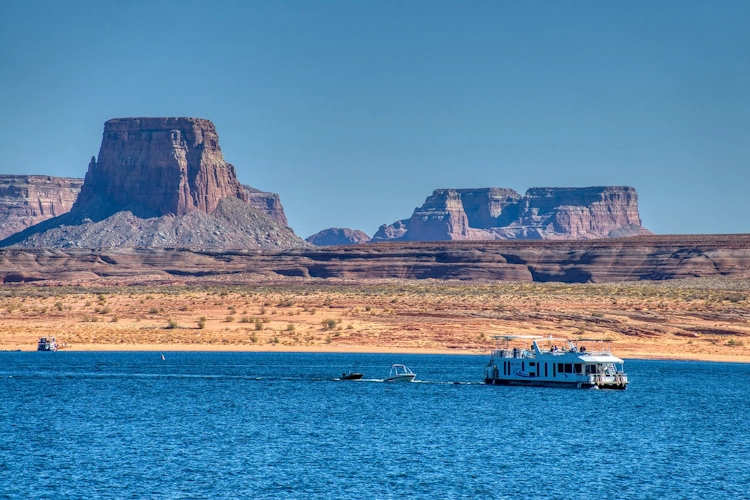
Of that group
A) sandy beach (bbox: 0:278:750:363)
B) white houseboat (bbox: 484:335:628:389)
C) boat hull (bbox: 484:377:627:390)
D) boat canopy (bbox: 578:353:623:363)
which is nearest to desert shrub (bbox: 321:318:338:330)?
sandy beach (bbox: 0:278:750:363)

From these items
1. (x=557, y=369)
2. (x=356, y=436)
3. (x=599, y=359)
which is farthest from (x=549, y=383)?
(x=356, y=436)

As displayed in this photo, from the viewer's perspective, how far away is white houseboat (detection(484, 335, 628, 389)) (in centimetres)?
7125

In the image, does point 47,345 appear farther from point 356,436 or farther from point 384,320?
point 356,436

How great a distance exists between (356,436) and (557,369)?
77.7 ft

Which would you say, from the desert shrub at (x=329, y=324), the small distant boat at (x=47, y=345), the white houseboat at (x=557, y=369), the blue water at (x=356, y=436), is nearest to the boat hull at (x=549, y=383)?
the white houseboat at (x=557, y=369)

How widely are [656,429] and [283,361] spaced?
39.5 metres

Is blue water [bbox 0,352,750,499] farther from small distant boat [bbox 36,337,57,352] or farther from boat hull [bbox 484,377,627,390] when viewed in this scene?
small distant boat [bbox 36,337,57,352]

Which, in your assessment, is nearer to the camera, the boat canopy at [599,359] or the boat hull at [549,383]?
the boat canopy at [599,359]

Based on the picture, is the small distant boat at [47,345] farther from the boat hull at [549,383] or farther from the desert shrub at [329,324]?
the boat hull at [549,383]

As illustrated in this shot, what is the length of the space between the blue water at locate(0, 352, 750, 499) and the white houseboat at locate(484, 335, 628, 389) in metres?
0.89

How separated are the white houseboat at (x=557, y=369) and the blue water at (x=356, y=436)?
893mm

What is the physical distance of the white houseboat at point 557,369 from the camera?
71250mm

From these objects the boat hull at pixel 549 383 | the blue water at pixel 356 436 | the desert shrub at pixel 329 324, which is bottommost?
the blue water at pixel 356 436

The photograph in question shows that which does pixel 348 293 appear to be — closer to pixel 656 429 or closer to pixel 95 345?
pixel 95 345
